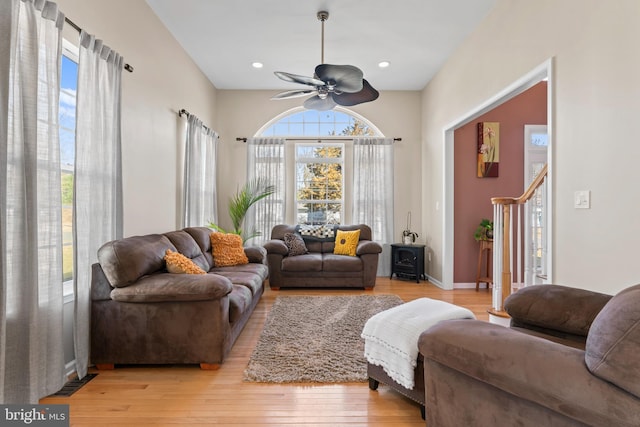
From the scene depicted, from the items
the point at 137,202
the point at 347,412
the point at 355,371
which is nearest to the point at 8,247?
the point at 137,202

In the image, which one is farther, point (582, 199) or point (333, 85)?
point (333, 85)

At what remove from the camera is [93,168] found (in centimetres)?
237

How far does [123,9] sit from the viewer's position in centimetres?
287

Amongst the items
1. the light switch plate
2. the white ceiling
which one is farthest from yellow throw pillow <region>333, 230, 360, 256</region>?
the light switch plate

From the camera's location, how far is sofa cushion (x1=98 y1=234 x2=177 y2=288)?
7.49 ft

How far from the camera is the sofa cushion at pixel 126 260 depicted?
228 cm

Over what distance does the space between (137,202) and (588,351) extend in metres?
3.38

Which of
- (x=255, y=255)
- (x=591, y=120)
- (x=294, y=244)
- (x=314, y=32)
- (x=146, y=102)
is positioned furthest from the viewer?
(x=294, y=244)

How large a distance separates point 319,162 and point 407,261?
7.49 ft

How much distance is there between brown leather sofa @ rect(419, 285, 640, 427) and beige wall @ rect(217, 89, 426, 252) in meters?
4.19

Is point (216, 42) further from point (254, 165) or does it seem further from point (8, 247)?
point (8, 247)

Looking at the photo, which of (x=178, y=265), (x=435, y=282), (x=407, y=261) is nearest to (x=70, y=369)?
(x=178, y=265)

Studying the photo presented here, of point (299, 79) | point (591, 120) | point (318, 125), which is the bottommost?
point (591, 120)

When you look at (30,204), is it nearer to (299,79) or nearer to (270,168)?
(299,79)
